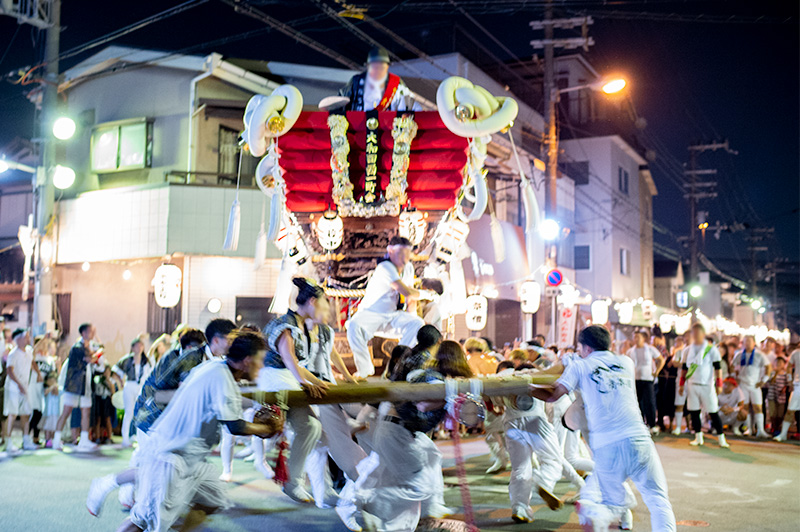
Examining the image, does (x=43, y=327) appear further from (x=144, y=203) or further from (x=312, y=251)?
(x=312, y=251)

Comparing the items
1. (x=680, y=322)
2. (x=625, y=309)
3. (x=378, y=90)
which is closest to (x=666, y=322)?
(x=680, y=322)

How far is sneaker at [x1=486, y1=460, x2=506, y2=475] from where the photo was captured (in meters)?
8.76

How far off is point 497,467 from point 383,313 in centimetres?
281

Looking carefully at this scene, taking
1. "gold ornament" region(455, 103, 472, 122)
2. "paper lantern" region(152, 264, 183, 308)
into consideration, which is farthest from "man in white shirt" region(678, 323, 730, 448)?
"paper lantern" region(152, 264, 183, 308)

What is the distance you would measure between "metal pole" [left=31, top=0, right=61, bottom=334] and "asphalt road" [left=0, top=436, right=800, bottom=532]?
555 cm

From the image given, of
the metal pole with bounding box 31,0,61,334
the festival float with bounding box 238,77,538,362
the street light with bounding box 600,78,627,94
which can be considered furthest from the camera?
the street light with bounding box 600,78,627,94

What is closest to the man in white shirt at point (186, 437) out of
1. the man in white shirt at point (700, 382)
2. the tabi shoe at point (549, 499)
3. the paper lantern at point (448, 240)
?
the tabi shoe at point (549, 499)

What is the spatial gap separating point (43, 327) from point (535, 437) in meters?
11.4

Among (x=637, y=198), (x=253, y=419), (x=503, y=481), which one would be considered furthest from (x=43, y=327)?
(x=637, y=198)

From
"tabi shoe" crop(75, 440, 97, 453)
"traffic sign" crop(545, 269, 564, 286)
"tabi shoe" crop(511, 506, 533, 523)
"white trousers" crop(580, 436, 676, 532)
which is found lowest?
"tabi shoe" crop(75, 440, 97, 453)

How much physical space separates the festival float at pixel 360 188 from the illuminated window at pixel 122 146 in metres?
9.50

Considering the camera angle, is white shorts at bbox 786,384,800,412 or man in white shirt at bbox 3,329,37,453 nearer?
man in white shirt at bbox 3,329,37,453

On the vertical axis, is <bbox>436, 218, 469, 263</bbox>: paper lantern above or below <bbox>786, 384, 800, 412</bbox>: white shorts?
above

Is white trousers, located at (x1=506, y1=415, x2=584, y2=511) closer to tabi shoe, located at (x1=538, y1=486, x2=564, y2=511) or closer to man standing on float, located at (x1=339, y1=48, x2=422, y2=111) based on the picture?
tabi shoe, located at (x1=538, y1=486, x2=564, y2=511)
